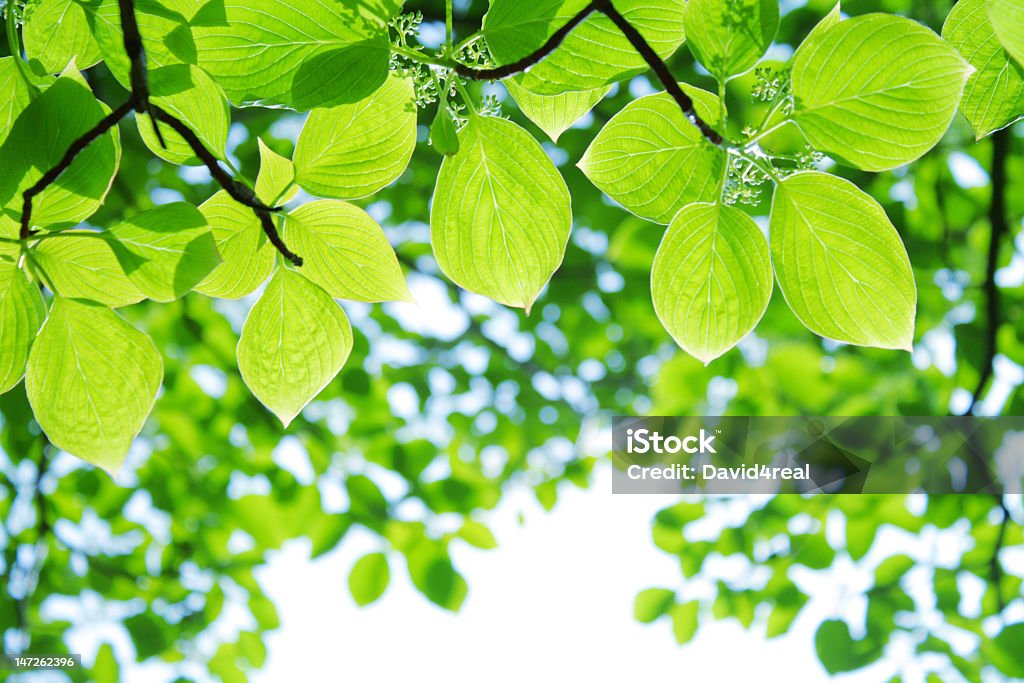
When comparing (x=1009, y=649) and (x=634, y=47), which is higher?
(x=634, y=47)

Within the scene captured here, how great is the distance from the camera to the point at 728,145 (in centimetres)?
24

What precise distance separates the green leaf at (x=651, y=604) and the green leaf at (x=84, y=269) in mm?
1344

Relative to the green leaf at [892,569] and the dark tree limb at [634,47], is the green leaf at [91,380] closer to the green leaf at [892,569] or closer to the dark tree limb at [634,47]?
the dark tree limb at [634,47]

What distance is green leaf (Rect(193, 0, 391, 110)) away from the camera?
9.3 inches

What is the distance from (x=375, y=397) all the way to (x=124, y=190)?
2.16 ft

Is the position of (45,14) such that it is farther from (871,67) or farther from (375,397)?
(375,397)

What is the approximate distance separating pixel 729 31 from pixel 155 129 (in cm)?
19

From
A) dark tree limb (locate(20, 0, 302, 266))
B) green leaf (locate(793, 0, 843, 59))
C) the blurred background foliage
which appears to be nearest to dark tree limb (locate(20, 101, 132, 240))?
dark tree limb (locate(20, 0, 302, 266))

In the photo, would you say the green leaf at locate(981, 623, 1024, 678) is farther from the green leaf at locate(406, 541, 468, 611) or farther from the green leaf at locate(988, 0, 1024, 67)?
the green leaf at locate(988, 0, 1024, 67)

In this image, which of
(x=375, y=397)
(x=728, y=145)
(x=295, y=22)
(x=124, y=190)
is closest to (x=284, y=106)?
(x=295, y=22)

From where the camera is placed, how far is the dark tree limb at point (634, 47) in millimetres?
200

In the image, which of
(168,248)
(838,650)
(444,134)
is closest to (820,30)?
(444,134)

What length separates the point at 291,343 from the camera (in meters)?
0.29

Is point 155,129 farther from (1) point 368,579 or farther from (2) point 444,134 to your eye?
(1) point 368,579
